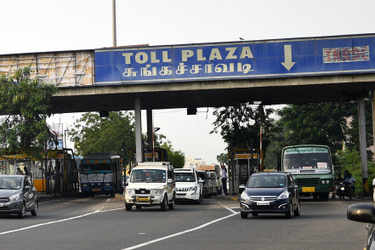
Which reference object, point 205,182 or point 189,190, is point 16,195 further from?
point 205,182

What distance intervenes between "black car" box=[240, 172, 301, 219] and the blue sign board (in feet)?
57.9

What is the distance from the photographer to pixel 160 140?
104 meters

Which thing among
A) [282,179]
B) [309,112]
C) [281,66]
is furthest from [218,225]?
[309,112]

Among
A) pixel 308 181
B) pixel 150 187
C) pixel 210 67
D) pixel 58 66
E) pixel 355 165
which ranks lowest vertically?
pixel 308 181

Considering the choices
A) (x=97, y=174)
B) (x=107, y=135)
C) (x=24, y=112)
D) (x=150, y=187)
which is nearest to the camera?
(x=150, y=187)

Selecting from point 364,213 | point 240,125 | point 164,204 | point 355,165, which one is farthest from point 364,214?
point 240,125

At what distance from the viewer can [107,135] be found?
92250 millimetres

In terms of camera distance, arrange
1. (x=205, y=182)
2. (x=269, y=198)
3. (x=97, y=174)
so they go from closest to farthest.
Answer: (x=269, y=198) < (x=205, y=182) < (x=97, y=174)

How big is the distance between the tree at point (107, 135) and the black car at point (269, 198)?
66.1 meters

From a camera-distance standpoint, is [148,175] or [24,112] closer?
[148,175]

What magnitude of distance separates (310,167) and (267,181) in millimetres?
15589

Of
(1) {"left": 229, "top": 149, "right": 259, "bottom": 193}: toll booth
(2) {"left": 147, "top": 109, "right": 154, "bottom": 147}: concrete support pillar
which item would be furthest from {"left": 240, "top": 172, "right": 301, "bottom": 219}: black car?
(1) {"left": 229, "top": 149, "right": 259, "bottom": 193}: toll booth

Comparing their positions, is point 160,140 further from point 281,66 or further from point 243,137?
point 281,66

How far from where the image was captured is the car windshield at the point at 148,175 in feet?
105
